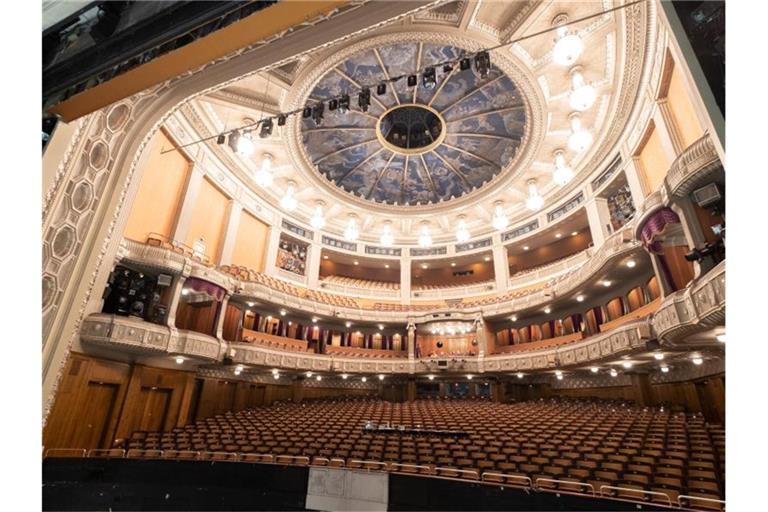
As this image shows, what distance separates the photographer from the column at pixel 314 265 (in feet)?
68.0

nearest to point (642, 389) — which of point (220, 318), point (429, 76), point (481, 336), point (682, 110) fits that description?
point (481, 336)

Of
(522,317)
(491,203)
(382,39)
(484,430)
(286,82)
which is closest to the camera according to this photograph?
(484,430)

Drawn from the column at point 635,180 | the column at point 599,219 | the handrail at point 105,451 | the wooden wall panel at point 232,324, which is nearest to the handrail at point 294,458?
the handrail at point 105,451

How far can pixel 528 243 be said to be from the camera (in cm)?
2109

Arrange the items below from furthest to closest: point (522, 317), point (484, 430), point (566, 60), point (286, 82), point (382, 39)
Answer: point (522, 317) → point (286, 82) → point (382, 39) → point (484, 430) → point (566, 60)

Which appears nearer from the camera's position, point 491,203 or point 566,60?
point 566,60

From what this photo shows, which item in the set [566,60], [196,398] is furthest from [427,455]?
[196,398]

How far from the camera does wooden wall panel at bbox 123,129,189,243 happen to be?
Result: 12.4 m

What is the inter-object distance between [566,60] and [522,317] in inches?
555

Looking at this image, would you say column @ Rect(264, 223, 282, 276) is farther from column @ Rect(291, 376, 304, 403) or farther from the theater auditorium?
column @ Rect(291, 376, 304, 403)

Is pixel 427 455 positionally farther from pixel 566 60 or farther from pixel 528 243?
pixel 528 243

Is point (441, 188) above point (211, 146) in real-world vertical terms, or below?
above

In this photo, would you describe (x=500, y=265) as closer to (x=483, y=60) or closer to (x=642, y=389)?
(x=642, y=389)

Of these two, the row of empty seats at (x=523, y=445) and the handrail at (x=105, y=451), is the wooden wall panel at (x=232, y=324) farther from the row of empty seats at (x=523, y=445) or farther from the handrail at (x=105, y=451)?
the handrail at (x=105, y=451)
